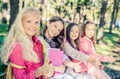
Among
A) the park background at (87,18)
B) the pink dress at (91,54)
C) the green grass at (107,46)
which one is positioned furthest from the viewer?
the green grass at (107,46)

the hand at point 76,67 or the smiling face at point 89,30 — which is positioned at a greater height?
the smiling face at point 89,30

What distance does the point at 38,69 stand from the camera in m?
3.13

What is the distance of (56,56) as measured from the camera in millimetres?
4367

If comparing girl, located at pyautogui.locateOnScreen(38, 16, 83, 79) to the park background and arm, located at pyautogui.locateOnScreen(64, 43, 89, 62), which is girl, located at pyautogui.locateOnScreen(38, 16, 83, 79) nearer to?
arm, located at pyautogui.locateOnScreen(64, 43, 89, 62)

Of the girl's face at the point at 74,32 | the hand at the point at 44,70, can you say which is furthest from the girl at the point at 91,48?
the hand at the point at 44,70

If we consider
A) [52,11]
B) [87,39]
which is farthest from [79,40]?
[52,11]

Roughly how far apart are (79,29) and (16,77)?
1.99 meters

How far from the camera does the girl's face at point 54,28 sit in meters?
4.35

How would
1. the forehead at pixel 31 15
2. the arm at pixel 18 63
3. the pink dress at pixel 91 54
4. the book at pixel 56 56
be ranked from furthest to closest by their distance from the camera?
the pink dress at pixel 91 54 < the book at pixel 56 56 < the forehead at pixel 31 15 < the arm at pixel 18 63

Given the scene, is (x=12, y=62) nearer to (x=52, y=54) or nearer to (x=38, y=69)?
(x=38, y=69)

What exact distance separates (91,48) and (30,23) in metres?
1.86

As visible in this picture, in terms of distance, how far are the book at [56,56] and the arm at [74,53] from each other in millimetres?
239

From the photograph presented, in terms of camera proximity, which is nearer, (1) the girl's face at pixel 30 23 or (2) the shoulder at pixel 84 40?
(1) the girl's face at pixel 30 23

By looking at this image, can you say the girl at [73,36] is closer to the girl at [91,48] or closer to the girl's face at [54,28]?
the girl at [91,48]
